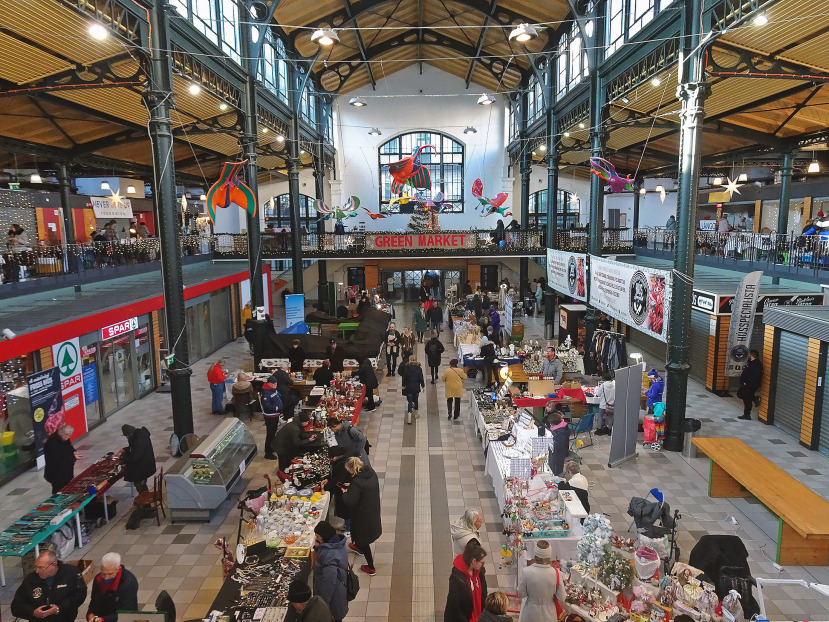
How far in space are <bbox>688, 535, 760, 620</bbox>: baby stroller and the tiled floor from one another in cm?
78

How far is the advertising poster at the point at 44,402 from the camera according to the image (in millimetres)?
9305

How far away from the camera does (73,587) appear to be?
16.0 ft

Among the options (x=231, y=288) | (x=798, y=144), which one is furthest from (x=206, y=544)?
(x=798, y=144)

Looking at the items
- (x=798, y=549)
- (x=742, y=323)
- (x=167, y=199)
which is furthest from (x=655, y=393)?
(x=167, y=199)

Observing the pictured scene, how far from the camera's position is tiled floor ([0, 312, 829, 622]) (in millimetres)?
6047

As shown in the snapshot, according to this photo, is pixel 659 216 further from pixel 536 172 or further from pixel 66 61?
pixel 66 61

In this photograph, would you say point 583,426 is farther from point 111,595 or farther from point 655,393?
point 111,595

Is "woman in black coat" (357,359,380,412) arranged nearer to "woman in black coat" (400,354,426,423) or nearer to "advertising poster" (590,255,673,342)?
"woman in black coat" (400,354,426,423)

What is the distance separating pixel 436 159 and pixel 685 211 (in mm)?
24475

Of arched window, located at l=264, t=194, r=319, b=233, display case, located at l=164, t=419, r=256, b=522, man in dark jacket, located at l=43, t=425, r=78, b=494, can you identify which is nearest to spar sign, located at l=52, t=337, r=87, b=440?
man in dark jacket, located at l=43, t=425, r=78, b=494

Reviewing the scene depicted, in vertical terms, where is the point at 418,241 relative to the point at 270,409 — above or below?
above

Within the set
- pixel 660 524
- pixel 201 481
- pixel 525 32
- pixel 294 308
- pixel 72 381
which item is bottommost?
pixel 660 524

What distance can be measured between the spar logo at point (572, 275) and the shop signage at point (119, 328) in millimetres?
11303

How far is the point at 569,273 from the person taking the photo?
16.1 m
